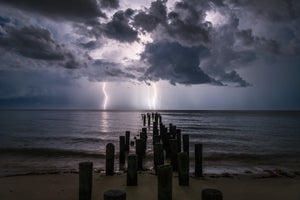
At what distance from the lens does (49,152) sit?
14031 mm

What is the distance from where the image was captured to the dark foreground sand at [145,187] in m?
6.19

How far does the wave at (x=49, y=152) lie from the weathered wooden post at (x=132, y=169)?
21.0 feet

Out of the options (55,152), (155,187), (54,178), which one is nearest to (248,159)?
(155,187)

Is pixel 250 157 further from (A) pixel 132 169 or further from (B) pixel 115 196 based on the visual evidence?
(B) pixel 115 196

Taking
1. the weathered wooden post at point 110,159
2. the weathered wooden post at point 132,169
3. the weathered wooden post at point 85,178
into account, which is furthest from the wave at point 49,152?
the weathered wooden post at point 85,178

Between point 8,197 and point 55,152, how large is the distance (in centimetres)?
825

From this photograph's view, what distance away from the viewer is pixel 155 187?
22.3 ft

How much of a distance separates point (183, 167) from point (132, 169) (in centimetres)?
162

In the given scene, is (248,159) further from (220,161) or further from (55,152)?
(55,152)

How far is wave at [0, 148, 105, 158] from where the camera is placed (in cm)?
1316

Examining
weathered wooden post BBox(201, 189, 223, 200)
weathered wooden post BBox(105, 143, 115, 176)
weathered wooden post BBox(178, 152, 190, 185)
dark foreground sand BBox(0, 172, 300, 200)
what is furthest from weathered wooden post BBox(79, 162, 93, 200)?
weathered wooden post BBox(201, 189, 223, 200)

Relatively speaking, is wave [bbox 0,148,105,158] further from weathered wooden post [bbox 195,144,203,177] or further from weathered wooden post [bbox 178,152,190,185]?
A: weathered wooden post [bbox 178,152,190,185]

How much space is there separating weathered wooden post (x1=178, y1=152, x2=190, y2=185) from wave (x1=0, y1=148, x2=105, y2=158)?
717 cm

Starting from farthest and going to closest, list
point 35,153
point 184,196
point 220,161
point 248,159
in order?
point 35,153 → point 248,159 → point 220,161 → point 184,196
